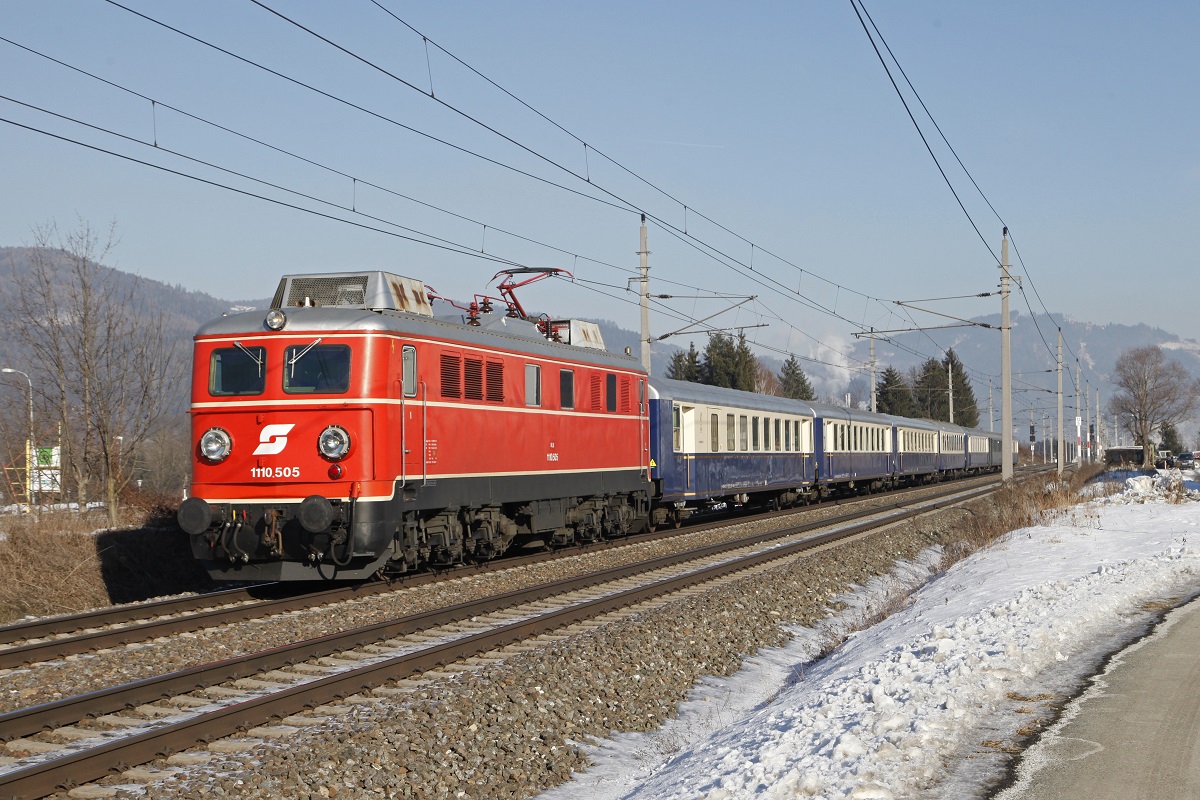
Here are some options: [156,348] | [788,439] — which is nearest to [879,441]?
[788,439]

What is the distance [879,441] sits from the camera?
45.9 metres

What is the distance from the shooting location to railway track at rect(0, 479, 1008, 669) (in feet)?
37.0

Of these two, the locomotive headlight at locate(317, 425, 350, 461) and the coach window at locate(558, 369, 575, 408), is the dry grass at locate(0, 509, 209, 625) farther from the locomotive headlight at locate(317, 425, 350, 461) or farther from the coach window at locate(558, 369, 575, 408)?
the coach window at locate(558, 369, 575, 408)

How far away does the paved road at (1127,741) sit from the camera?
19.5 ft

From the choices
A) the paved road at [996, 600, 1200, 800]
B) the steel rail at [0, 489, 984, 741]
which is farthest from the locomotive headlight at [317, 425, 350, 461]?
the paved road at [996, 600, 1200, 800]

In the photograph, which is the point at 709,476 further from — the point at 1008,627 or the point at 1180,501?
the point at 1008,627

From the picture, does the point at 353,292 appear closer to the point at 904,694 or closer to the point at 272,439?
the point at 272,439

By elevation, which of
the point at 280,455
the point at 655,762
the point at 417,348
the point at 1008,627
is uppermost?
the point at 417,348

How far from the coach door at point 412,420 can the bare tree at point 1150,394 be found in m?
83.5

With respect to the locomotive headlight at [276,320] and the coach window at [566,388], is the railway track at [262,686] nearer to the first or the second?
the coach window at [566,388]

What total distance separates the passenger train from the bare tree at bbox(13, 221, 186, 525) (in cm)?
757

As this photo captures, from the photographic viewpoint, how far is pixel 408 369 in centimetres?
1500

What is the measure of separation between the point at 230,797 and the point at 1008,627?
6731mm

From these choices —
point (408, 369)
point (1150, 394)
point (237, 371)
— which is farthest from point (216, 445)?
point (1150, 394)
